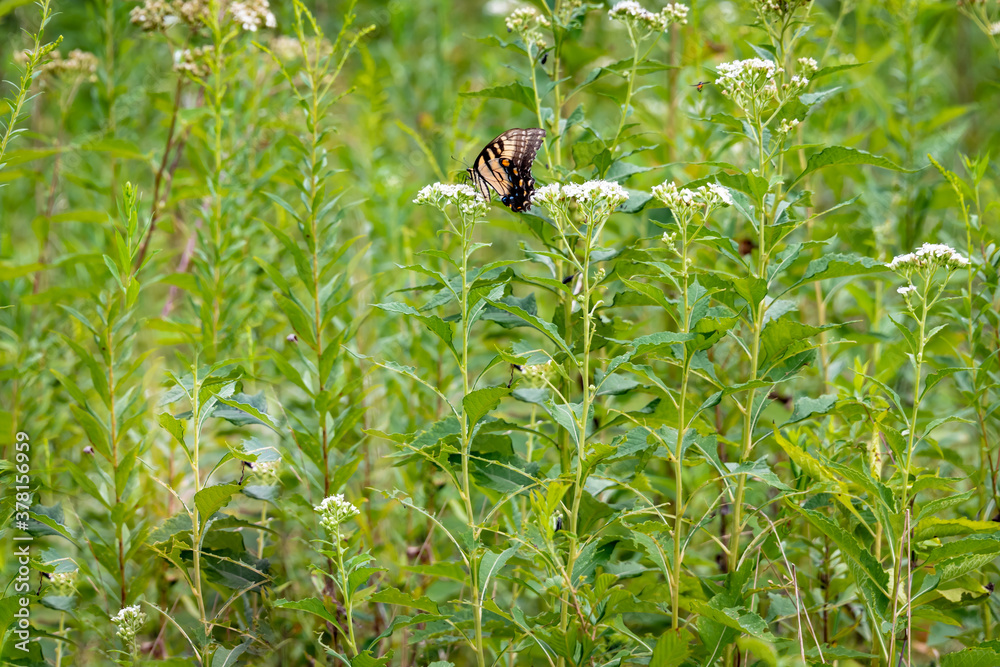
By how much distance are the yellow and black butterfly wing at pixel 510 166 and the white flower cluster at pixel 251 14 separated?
0.96 meters

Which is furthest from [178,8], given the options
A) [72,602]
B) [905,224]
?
[905,224]

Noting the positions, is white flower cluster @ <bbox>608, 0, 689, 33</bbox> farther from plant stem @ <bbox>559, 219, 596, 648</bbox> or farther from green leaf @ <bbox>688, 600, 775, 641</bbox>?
green leaf @ <bbox>688, 600, 775, 641</bbox>

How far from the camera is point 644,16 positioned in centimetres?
219

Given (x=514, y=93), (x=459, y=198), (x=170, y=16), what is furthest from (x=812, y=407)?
(x=170, y=16)

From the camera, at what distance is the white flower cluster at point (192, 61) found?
282 cm

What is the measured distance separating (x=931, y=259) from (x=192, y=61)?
267 centimetres

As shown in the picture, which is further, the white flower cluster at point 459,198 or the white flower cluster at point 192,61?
the white flower cluster at point 192,61

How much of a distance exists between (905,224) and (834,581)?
1618 millimetres

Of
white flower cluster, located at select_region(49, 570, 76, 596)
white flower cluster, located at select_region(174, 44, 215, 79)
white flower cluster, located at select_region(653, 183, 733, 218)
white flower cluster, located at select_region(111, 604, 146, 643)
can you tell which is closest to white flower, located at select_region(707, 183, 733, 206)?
white flower cluster, located at select_region(653, 183, 733, 218)

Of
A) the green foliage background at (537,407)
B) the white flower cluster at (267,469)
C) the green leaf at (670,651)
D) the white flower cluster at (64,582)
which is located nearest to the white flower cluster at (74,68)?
the green foliage background at (537,407)

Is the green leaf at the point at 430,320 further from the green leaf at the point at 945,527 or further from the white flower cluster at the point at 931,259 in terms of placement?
the green leaf at the point at 945,527

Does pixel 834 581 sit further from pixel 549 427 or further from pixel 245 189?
pixel 245 189

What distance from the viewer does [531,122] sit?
5078 millimetres
